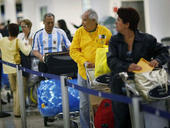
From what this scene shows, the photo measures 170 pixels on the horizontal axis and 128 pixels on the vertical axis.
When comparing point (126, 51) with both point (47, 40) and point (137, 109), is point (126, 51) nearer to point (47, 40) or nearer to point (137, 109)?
point (137, 109)

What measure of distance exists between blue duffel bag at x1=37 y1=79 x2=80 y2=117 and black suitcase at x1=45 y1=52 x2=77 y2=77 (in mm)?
352

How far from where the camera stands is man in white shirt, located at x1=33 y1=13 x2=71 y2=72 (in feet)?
23.8

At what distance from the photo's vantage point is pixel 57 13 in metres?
20.4

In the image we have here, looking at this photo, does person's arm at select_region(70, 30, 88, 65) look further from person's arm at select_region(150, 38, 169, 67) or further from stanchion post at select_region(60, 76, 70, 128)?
person's arm at select_region(150, 38, 169, 67)

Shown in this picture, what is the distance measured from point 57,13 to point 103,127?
51.5ft

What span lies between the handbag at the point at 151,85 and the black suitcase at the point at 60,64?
2920mm

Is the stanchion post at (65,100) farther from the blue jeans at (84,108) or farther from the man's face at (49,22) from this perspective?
the man's face at (49,22)

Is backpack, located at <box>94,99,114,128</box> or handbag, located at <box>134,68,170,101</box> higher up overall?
handbag, located at <box>134,68,170,101</box>

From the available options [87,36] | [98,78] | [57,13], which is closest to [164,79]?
[98,78]

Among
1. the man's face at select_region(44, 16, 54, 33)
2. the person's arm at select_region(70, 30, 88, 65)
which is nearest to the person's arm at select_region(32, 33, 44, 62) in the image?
the man's face at select_region(44, 16, 54, 33)

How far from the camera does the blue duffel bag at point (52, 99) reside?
6.59 meters

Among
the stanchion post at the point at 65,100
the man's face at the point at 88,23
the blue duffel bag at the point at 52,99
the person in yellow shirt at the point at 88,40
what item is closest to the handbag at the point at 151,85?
the stanchion post at the point at 65,100

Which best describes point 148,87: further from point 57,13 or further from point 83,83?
point 57,13

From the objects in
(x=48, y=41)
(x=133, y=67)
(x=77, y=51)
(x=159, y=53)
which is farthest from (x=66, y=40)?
(x=133, y=67)
